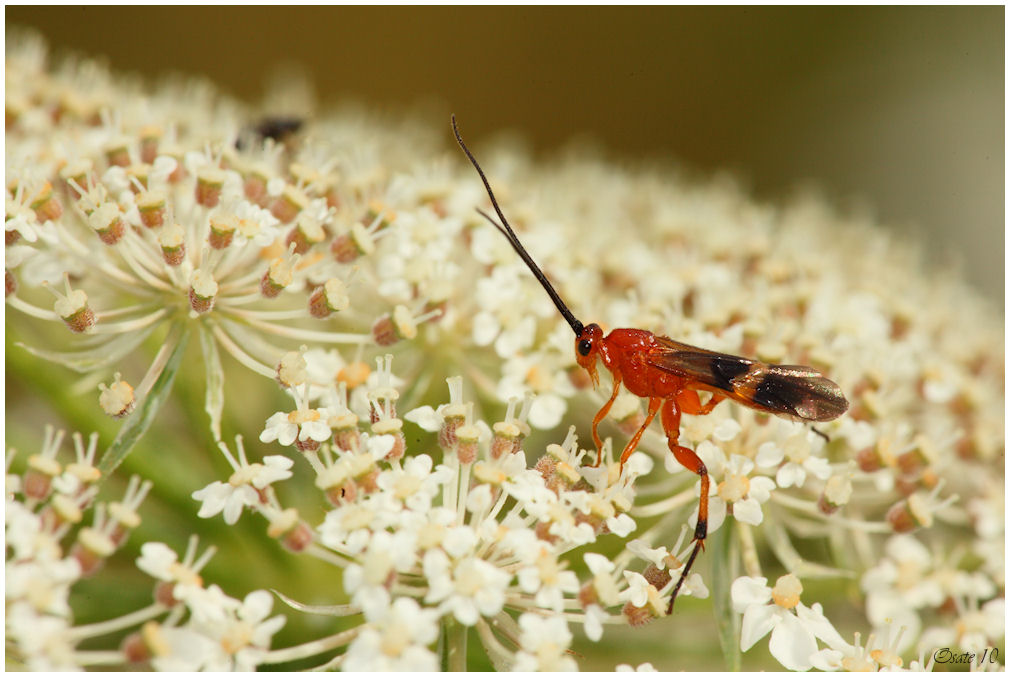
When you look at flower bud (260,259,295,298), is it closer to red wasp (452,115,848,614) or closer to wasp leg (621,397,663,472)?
red wasp (452,115,848,614)

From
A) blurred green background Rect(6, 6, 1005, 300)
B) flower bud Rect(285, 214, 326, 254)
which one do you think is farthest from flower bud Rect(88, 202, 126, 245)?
blurred green background Rect(6, 6, 1005, 300)

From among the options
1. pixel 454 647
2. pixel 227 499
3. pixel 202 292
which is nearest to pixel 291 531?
pixel 227 499

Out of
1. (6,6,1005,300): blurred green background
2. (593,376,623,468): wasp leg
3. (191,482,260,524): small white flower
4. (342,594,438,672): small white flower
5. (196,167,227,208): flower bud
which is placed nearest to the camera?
(342,594,438,672): small white flower

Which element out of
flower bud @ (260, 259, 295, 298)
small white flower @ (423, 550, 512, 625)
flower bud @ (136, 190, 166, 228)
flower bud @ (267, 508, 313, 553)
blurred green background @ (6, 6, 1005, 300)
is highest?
blurred green background @ (6, 6, 1005, 300)

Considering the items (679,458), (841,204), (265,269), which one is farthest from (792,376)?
(841,204)

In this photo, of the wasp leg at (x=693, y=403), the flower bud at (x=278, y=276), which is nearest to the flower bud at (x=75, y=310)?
the flower bud at (x=278, y=276)

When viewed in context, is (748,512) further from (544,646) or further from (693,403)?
(544,646)

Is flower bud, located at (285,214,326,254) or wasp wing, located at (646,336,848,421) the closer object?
wasp wing, located at (646,336,848,421)

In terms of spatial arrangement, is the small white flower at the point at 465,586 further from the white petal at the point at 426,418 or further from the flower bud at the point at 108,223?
the flower bud at the point at 108,223
